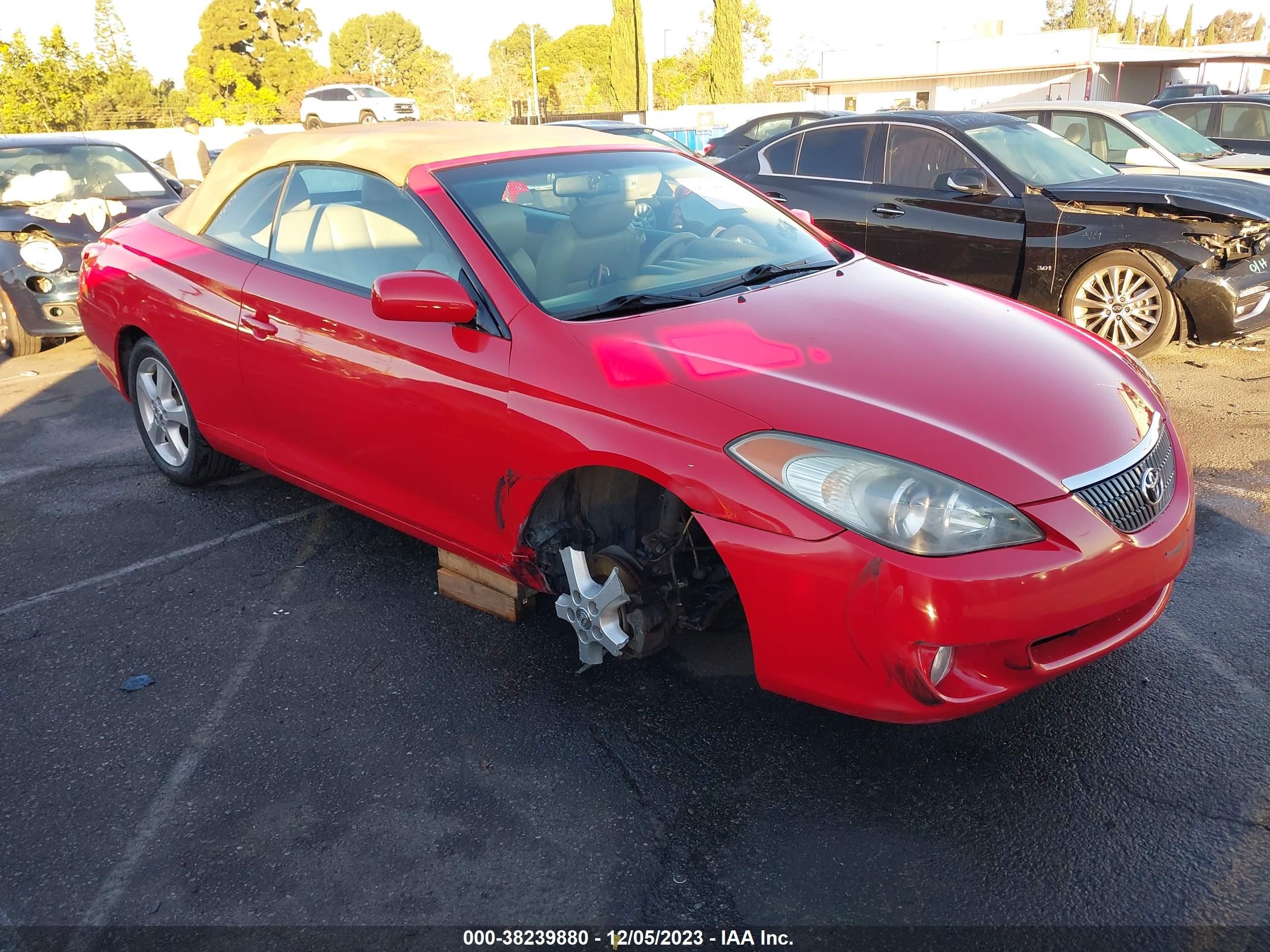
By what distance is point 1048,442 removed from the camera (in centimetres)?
247

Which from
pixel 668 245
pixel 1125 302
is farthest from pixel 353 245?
pixel 1125 302

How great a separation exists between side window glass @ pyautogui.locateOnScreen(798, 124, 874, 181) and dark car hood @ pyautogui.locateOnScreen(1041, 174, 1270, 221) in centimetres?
137

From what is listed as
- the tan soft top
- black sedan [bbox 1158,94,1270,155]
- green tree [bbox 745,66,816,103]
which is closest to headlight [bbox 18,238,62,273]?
the tan soft top

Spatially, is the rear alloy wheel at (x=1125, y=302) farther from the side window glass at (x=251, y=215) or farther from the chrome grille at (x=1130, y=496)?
the side window glass at (x=251, y=215)

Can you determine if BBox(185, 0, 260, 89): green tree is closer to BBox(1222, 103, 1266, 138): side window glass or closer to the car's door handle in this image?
BBox(1222, 103, 1266, 138): side window glass

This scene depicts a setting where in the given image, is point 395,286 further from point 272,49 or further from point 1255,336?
point 272,49

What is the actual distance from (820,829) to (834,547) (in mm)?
718

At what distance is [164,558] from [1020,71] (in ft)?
125

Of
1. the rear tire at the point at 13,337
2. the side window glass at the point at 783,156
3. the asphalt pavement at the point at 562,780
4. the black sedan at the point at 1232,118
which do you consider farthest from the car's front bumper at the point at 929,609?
the black sedan at the point at 1232,118

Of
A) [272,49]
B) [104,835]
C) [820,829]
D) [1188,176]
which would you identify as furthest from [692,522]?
[272,49]

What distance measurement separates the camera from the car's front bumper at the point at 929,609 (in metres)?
2.23

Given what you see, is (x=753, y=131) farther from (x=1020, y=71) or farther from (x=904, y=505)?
(x=1020, y=71)

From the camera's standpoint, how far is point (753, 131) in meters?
15.4

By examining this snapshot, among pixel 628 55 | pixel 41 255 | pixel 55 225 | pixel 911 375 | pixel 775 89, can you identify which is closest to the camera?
pixel 911 375
